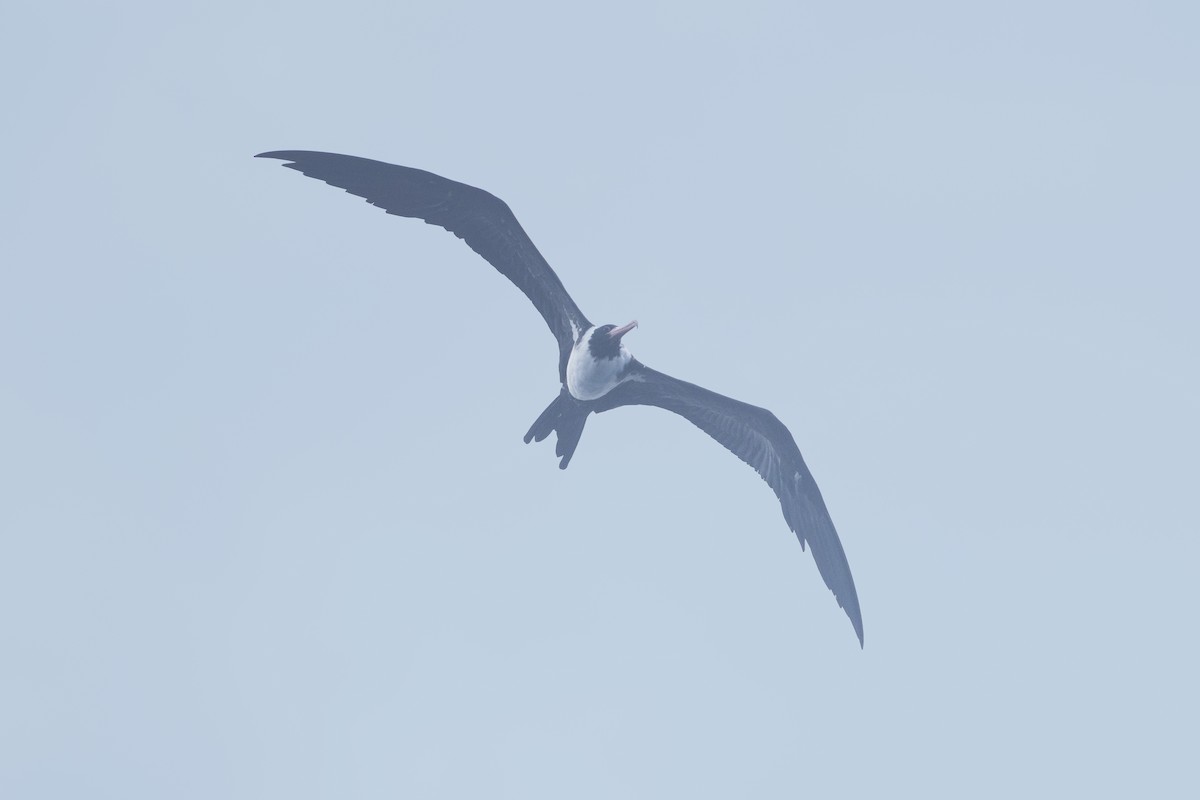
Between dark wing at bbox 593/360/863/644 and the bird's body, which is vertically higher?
dark wing at bbox 593/360/863/644

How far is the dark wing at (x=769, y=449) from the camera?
1669 centimetres

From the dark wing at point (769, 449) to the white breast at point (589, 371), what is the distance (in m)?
0.52

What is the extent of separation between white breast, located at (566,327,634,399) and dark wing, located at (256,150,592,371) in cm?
30

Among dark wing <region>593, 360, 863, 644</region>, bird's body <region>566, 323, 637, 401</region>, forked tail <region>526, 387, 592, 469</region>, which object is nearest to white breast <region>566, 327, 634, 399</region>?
bird's body <region>566, 323, 637, 401</region>

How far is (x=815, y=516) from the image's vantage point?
17047 mm

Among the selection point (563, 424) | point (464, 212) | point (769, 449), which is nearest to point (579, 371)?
point (563, 424)

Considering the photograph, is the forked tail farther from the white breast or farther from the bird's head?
the bird's head

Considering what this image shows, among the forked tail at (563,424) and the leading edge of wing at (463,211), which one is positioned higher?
the leading edge of wing at (463,211)

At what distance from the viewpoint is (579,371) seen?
15773 millimetres

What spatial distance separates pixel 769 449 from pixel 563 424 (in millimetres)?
2519

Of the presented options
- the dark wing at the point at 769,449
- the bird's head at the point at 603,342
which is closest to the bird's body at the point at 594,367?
the bird's head at the point at 603,342

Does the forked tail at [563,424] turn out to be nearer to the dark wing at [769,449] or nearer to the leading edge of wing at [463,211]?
the dark wing at [769,449]

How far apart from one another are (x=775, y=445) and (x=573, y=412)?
96.0 inches

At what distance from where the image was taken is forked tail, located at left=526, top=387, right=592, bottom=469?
16.2 m
